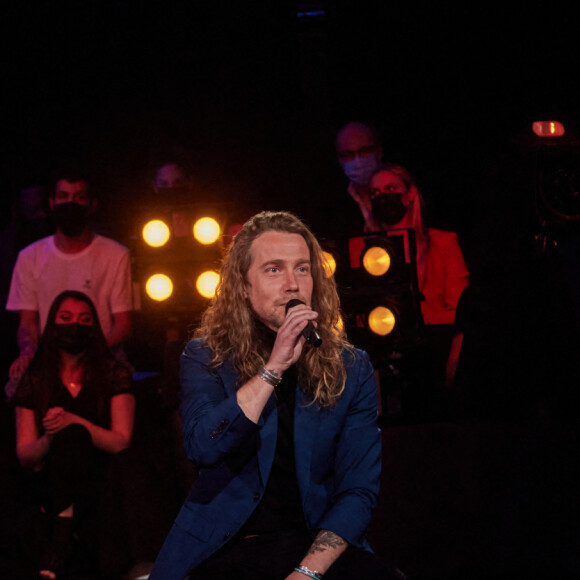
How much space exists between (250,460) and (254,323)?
420 mm

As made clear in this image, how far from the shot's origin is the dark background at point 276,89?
500 cm

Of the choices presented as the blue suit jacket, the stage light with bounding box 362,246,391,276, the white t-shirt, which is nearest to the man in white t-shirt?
the white t-shirt

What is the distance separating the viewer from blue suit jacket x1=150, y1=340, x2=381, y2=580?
1.76 metres

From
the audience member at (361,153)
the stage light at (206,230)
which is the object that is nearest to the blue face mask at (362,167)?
the audience member at (361,153)

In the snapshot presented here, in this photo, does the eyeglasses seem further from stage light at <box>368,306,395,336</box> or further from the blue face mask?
stage light at <box>368,306,395,336</box>

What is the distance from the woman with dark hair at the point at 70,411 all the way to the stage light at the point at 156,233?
1.71 ft

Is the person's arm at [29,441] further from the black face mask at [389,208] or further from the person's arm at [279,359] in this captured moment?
the black face mask at [389,208]

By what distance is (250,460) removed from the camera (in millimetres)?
1864

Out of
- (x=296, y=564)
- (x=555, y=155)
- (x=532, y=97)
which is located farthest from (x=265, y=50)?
(x=296, y=564)

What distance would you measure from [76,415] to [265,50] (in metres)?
3.75

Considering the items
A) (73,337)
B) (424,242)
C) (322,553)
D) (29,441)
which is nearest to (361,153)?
(424,242)

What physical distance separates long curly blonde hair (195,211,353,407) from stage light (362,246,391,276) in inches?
54.6

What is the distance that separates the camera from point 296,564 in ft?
5.79

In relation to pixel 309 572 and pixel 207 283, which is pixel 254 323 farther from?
pixel 207 283
